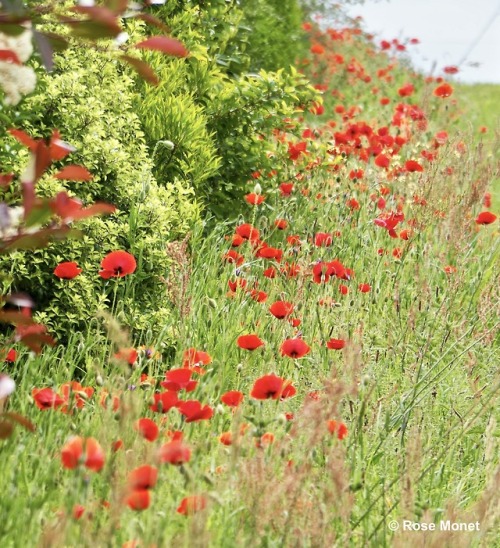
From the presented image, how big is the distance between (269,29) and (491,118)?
18.0ft

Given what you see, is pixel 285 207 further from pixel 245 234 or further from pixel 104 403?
pixel 104 403

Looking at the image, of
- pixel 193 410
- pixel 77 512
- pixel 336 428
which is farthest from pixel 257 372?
pixel 77 512

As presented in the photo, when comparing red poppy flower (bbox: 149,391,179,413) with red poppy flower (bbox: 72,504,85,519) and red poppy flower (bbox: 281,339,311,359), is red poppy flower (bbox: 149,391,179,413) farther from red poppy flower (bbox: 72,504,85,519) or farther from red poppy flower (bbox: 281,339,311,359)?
red poppy flower (bbox: 281,339,311,359)

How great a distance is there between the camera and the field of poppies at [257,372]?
1716 mm

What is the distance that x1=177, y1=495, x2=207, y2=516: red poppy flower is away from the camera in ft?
5.36

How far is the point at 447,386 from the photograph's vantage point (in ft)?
10.7

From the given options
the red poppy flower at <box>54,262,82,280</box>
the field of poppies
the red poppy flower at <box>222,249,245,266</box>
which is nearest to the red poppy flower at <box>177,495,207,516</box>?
the field of poppies

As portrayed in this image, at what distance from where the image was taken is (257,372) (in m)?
3.08

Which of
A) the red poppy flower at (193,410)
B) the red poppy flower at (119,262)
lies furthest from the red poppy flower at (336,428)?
the red poppy flower at (119,262)

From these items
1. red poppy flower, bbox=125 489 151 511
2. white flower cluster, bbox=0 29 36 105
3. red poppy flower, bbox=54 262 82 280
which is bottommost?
red poppy flower, bbox=54 262 82 280

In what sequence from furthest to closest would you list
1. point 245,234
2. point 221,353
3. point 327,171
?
point 327,171 < point 245,234 < point 221,353

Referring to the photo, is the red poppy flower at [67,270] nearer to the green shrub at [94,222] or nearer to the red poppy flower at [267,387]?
the green shrub at [94,222]

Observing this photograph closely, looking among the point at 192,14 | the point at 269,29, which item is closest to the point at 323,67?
the point at 269,29

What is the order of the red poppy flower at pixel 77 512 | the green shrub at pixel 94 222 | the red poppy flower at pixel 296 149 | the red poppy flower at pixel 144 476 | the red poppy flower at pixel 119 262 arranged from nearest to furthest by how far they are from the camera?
the red poppy flower at pixel 144 476, the red poppy flower at pixel 77 512, the red poppy flower at pixel 119 262, the green shrub at pixel 94 222, the red poppy flower at pixel 296 149
